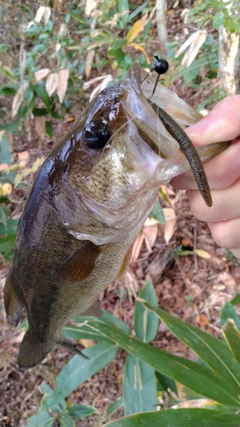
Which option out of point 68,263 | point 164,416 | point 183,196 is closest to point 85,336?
point 164,416

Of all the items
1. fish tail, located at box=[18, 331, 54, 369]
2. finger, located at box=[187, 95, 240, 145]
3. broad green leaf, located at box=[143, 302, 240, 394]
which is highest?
finger, located at box=[187, 95, 240, 145]

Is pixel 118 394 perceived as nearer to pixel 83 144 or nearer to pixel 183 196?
pixel 183 196

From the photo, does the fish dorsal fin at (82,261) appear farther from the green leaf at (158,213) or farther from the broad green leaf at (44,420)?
the broad green leaf at (44,420)

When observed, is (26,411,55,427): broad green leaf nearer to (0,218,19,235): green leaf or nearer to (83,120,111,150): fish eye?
(0,218,19,235): green leaf

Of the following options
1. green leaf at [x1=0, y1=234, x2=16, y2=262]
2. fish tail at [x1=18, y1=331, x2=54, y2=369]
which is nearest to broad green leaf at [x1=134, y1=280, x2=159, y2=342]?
fish tail at [x1=18, y1=331, x2=54, y2=369]

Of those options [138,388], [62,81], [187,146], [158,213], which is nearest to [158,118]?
[187,146]
